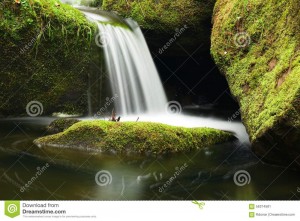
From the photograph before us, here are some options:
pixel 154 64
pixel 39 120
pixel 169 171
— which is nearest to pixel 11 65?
pixel 39 120

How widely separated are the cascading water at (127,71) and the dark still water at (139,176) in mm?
3632

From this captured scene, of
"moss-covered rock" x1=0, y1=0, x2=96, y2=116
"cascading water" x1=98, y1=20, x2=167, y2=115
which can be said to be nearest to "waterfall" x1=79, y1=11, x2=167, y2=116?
"cascading water" x1=98, y1=20, x2=167, y2=115

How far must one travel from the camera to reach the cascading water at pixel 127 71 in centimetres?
955

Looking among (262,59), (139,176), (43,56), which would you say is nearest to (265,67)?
(262,59)

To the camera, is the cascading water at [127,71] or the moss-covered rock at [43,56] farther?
the cascading water at [127,71]

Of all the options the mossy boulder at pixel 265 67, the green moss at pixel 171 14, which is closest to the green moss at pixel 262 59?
the mossy boulder at pixel 265 67

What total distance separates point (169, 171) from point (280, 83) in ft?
6.23

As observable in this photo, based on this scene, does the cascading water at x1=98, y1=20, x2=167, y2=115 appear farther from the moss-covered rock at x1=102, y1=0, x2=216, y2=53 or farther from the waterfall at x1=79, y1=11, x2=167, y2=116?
the moss-covered rock at x1=102, y1=0, x2=216, y2=53

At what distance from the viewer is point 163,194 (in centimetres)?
441

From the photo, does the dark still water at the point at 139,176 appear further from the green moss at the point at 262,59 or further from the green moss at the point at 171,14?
the green moss at the point at 171,14

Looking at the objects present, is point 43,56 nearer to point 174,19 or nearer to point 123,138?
point 174,19

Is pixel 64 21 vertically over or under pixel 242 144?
over

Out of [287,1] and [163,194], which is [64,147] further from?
[287,1]

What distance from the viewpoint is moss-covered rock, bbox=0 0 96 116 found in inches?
327
